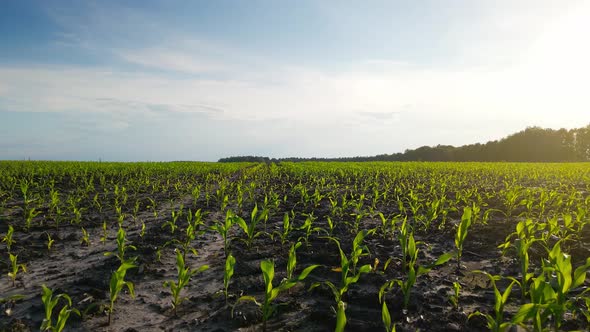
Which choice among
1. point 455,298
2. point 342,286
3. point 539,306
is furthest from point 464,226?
point 539,306

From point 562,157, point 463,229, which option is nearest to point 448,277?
point 463,229

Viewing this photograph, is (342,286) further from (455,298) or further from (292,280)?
(455,298)

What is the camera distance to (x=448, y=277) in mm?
3746

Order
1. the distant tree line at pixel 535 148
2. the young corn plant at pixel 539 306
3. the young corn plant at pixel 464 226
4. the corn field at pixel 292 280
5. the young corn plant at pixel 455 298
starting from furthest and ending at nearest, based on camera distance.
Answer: the distant tree line at pixel 535 148
the young corn plant at pixel 464 226
the young corn plant at pixel 455 298
the corn field at pixel 292 280
the young corn plant at pixel 539 306

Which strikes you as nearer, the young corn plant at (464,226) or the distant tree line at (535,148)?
the young corn plant at (464,226)

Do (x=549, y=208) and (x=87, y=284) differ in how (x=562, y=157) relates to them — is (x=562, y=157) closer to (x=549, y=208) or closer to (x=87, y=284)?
(x=549, y=208)

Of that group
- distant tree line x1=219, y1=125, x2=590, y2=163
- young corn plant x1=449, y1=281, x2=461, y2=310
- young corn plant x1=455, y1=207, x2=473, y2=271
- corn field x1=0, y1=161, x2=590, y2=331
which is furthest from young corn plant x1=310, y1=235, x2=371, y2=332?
distant tree line x1=219, y1=125, x2=590, y2=163

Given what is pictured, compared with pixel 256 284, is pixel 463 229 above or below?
above

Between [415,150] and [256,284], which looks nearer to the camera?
[256,284]

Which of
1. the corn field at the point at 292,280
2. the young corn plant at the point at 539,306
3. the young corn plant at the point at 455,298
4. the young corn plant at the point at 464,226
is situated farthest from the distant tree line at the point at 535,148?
the young corn plant at the point at 539,306

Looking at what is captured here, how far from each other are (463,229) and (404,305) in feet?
4.58

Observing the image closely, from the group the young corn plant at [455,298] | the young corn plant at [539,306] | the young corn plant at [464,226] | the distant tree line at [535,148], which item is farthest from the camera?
the distant tree line at [535,148]

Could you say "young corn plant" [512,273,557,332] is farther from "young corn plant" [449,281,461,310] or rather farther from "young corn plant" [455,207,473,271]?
"young corn plant" [455,207,473,271]

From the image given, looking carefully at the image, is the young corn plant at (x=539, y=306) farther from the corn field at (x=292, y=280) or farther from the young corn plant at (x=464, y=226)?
the young corn plant at (x=464, y=226)
